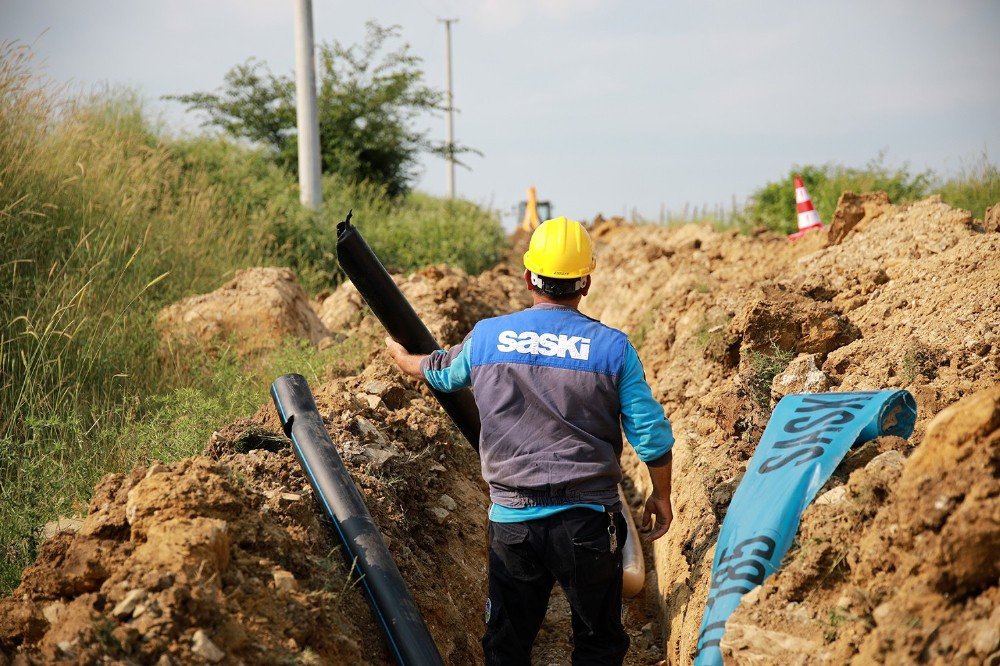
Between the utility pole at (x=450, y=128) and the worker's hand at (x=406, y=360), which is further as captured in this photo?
the utility pole at (x=450, y=128)

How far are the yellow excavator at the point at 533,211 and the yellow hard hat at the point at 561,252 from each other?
1739cm

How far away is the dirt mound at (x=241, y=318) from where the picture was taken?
7969 mm

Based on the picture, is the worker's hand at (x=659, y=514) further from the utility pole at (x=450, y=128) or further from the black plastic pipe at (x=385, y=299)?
the utility pole at (x=450, y=128)

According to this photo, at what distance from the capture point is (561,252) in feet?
12.5

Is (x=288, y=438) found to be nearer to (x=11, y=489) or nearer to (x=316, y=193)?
(x=11, y=489)

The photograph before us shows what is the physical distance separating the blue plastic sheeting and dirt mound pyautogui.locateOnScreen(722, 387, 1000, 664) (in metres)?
0.11

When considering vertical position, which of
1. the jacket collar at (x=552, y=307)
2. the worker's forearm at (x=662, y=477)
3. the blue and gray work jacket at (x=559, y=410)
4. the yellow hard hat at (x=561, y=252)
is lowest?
the worker's forearm at (x=662, y=477)

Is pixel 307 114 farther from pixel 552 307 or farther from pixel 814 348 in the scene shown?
pixel 552 307

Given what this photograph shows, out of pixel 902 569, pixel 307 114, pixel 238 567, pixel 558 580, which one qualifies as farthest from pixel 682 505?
pixel 307 114

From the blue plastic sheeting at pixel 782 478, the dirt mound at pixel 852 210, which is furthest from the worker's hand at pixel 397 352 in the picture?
the dirt mound at pixel 852 210

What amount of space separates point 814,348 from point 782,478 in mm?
2221

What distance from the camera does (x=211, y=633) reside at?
3.05 meters

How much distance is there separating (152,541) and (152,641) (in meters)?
0.50

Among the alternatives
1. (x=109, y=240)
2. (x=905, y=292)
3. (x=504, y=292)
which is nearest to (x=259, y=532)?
(x=905, y=292)
